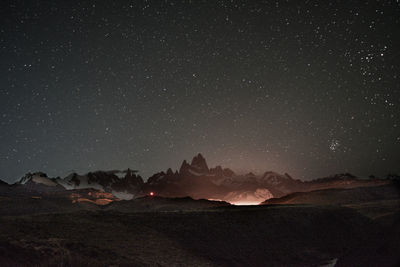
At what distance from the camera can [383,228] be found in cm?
5050

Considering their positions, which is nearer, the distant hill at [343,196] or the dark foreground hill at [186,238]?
the dark foreground hill at [186,238]

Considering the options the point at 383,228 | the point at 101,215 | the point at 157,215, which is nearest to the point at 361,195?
the point at 383,228

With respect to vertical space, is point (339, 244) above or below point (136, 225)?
below

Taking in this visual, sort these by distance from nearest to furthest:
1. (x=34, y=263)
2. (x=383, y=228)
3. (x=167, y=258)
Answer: (x=34, y=263) < (x=167, y=258) < (x=383, y=228)

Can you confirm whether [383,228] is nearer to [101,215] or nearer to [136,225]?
[136,225]

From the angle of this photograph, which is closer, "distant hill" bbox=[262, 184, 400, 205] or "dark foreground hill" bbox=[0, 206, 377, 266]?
"dark foreground hill" bbox=[0, 206, 377, 266]

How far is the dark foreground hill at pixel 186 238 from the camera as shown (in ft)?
86.4

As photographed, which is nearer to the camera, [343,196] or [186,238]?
[186,238]

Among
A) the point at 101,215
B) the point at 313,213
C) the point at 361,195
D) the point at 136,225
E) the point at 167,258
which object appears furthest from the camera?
the point at 361,195

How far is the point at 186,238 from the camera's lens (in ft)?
127

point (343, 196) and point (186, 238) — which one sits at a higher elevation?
point (343, 196)

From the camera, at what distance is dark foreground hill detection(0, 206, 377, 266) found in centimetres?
2633

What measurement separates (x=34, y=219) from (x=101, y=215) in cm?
949

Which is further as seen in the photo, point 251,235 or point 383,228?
point 383,228
